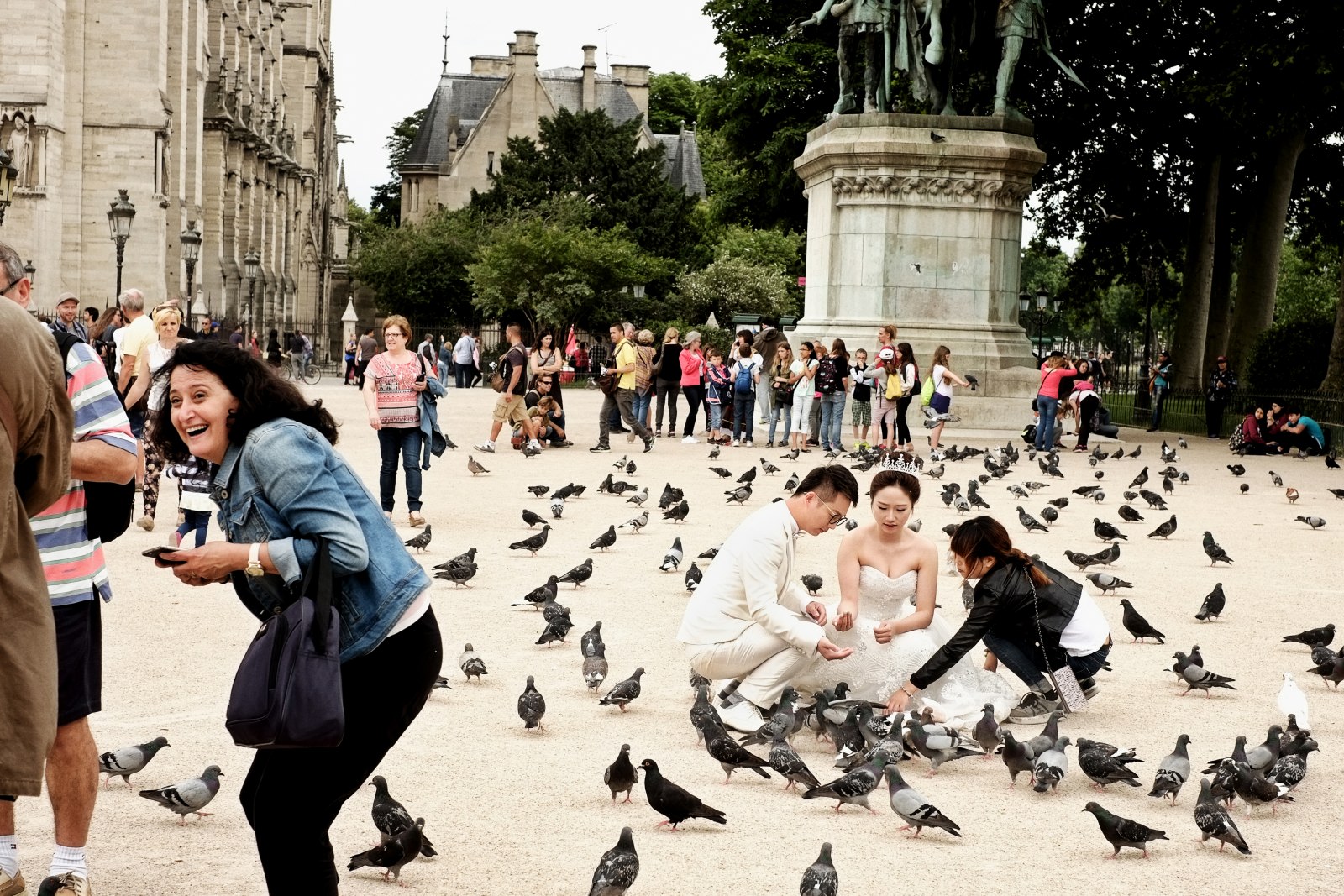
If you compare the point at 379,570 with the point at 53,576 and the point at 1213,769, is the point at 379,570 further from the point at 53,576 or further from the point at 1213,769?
the point at 1213,769

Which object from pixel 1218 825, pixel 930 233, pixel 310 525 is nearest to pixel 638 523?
pixel 1218 825

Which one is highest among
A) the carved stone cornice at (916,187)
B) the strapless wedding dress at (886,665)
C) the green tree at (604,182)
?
the green tree at (604,182)

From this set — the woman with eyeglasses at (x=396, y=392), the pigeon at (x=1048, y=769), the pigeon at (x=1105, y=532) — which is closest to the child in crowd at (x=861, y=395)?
the pigeon at (x=1105, y=532)

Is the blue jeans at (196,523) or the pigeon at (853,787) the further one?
the blue jeans at (196,523)

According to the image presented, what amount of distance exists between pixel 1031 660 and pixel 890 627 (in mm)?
875

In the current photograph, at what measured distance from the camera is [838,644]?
8.34 meters

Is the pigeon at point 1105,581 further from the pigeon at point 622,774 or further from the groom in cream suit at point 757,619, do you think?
the pigeon at point 622,774

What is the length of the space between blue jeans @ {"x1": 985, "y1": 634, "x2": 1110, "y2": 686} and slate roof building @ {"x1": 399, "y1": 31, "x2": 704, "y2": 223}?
8123cm

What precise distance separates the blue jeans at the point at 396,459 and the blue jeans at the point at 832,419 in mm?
11301

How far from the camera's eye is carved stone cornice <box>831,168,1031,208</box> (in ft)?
89.8

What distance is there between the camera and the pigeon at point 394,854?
5625 mm

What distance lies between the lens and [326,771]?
4.29 metres

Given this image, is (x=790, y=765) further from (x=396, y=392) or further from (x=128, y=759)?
(x=396, y=392)

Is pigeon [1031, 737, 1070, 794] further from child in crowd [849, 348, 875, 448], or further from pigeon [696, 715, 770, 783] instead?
child in crowd [849, 348, 875, 448]
